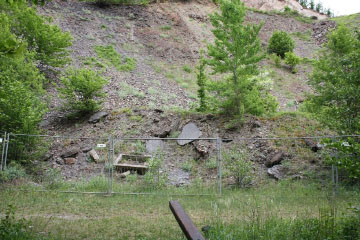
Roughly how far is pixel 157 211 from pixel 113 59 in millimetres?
18003

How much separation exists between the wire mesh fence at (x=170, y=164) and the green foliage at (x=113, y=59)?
1057cm

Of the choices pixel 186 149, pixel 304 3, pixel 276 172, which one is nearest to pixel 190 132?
pixel 186 149

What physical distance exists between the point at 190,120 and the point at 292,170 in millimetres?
5327

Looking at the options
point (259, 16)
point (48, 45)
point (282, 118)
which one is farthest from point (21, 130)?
point (259, 16)

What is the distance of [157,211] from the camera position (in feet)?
23.8

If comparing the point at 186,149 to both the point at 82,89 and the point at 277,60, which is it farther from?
the point at 277,60

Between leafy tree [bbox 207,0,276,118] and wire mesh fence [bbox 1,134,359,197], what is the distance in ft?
6.15

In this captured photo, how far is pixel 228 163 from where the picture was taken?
10.9m

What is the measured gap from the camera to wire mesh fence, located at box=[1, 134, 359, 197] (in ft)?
31.7

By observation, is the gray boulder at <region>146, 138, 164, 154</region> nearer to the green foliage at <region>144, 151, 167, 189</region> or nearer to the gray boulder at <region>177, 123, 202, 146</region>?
the green foliage at <region>144, 151, 167, 189</region>

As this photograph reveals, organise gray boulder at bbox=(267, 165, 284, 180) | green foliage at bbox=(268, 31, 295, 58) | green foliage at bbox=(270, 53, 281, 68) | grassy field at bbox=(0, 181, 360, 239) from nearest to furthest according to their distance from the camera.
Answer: grassy field at bbox=(0, 181, 360, 239) → gray boulder at bbox=(267, 165, 284, 180) → green foliage at bbox=(270, 53, 281, 68) → green foliage at bbox=(268, 31, 295, 58)

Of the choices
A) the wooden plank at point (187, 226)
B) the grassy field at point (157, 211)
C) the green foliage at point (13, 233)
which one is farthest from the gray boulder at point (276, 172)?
the green foliage at point (13, 233)

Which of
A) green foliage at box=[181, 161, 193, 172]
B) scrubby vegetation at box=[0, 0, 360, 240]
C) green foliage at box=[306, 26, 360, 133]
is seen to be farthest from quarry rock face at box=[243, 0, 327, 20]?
green foliage at box=[181, 161, 193, 172]

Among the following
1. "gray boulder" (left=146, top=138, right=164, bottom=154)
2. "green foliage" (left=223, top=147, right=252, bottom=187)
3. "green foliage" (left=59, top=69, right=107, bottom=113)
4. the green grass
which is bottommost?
"green foliage" (left=223, top=147, right=252, bottom=187)
